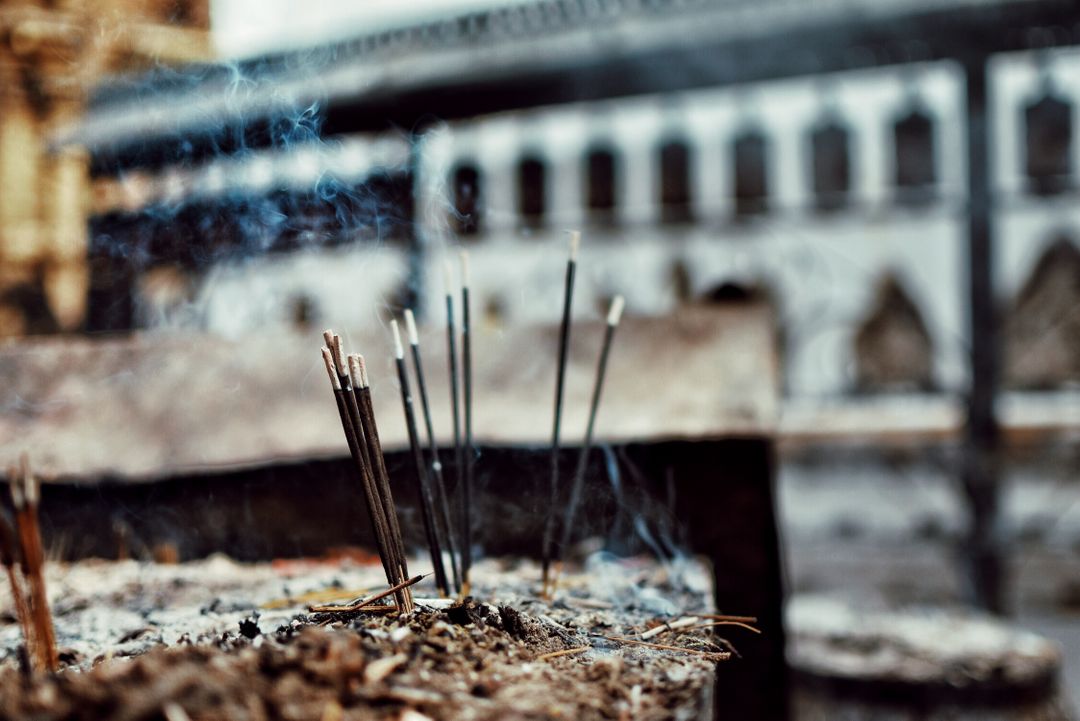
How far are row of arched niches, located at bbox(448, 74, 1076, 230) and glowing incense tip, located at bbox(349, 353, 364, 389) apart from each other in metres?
3.43

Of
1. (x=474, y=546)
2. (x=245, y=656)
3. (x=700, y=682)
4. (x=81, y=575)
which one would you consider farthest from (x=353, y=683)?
(x=81, y=575)

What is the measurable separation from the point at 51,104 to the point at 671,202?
490cm

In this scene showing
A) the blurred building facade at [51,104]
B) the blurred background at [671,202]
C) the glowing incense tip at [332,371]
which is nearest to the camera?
the glowing incense tip at [332,371]

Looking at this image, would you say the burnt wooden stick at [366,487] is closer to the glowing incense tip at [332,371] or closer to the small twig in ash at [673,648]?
the glowing incense tip at [332,371]

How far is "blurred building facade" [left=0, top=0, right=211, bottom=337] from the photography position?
6297 millimetres

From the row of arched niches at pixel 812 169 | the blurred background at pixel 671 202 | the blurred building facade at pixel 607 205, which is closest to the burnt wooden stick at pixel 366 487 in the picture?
the blurred background at pixel 671 202

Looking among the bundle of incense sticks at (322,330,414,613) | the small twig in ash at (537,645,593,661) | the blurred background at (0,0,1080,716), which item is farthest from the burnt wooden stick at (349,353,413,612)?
the blurred background at (0,0,1080,716)

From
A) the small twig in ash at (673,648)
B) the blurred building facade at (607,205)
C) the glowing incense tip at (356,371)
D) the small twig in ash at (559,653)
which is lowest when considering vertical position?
the small twig in ash at (673,648)

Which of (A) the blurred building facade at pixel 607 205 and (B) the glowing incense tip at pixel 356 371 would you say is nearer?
(B) the glowing incense tip at pixel 356 371

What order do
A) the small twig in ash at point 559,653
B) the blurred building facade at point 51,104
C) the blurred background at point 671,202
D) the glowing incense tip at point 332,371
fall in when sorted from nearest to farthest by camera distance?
the small twig in ash at point 559,653 < the glowing incense tip at point 332,371 < the blurred background at point 671,202 < the blurred building facade at point 51,104

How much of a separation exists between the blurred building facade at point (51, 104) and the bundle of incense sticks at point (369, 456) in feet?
18.5

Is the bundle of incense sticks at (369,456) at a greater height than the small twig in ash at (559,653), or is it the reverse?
the bundle of incense sticks at (369,456)

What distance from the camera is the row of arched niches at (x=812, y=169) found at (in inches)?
171

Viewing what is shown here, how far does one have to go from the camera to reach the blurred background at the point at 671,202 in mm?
4277
